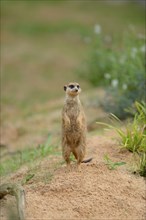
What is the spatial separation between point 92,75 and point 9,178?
16.2 ft

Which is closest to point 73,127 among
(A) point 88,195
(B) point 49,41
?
(A) point 88,195

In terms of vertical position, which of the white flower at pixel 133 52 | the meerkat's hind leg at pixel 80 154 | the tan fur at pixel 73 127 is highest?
the white flower at pixel 133 52

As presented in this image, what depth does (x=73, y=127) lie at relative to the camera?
5.47 metres

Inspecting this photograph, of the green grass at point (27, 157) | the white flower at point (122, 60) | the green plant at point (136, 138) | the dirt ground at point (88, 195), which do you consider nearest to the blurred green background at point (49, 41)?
the white flower at point (122, 60)

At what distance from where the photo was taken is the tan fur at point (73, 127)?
546 cm

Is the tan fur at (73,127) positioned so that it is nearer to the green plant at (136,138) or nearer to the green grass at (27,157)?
the green plant at (136,138)

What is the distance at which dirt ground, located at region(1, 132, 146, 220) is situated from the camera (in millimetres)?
4938

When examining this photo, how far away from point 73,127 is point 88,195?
1.94ft

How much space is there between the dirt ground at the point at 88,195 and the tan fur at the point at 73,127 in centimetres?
13

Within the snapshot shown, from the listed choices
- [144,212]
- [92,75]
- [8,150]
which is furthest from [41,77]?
[144,212]

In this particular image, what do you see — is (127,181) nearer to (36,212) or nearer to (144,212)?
(144,212)

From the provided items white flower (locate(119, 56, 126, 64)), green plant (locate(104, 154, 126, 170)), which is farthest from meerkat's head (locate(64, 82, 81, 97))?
white flower (locate(119, 56, 126, 64))

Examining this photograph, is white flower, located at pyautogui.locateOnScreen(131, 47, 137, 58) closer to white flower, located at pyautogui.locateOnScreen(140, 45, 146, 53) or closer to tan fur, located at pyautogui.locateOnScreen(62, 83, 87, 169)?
white flower, located at pyautogui.locateOnScreen(140, 45, 146, 53)

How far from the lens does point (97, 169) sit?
5445 millimetres
